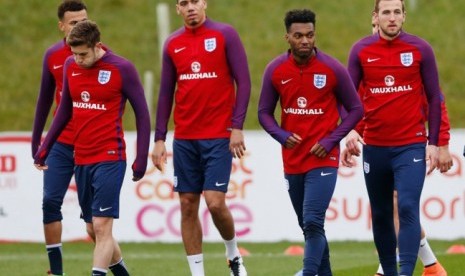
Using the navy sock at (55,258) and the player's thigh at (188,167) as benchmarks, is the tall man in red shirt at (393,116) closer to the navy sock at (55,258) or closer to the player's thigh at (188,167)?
the player's thigh at (188,167)

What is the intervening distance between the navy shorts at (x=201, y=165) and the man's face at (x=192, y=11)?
3.40 feet

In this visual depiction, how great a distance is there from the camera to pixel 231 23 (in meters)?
32.0

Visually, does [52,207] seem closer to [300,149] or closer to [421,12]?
[300,149]

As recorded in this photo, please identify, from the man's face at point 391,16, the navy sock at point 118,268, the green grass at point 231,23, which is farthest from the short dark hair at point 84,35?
the green grass at point 231,23

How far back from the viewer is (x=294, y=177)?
11.4 metres

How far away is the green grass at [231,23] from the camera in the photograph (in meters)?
29.0

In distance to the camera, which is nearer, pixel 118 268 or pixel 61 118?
pixel 61 118

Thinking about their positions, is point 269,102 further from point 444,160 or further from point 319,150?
point 444,160

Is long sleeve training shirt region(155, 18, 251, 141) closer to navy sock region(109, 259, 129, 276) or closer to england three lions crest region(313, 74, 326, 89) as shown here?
england three lions crest region(313, 74, 326, 89)

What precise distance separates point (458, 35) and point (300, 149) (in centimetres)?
1986

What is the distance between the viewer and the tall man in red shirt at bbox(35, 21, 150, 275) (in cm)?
1127

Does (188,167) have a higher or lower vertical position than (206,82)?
lower

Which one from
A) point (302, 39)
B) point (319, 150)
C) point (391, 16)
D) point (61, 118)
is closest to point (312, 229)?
point (319, 150)

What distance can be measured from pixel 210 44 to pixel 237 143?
0.95 metres
